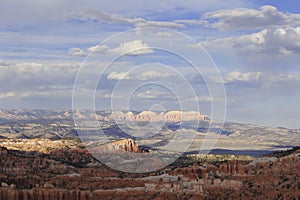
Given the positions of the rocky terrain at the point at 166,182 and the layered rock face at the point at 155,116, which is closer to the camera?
the rocky terrain at the point at 166,182

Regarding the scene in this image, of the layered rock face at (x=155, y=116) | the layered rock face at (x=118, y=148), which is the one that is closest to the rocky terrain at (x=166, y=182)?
the layered rock face at (x=118, y=148)

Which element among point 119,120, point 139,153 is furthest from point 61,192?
point 119,120

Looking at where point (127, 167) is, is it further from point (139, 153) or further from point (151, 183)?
point (151, 183)

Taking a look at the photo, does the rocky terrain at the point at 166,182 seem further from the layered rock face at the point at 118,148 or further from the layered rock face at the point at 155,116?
the layered rock face at the point at 155,116

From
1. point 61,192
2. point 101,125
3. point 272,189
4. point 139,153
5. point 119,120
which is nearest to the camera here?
point 272,189

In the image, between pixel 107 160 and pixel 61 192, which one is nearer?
pixel 61 192

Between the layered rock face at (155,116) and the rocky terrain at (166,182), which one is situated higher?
the layered rock face at (155,116)

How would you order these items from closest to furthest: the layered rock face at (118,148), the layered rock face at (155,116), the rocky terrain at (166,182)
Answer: the rocky terrain at (166,182) → the layered rock face at (118,148) → the layered rock face at (155,116)

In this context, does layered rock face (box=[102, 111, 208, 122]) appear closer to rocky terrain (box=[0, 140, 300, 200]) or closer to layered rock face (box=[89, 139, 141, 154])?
layered rock face (box=[89, 139, 141, 154])

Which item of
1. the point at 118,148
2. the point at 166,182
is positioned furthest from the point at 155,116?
the point at 166,182
